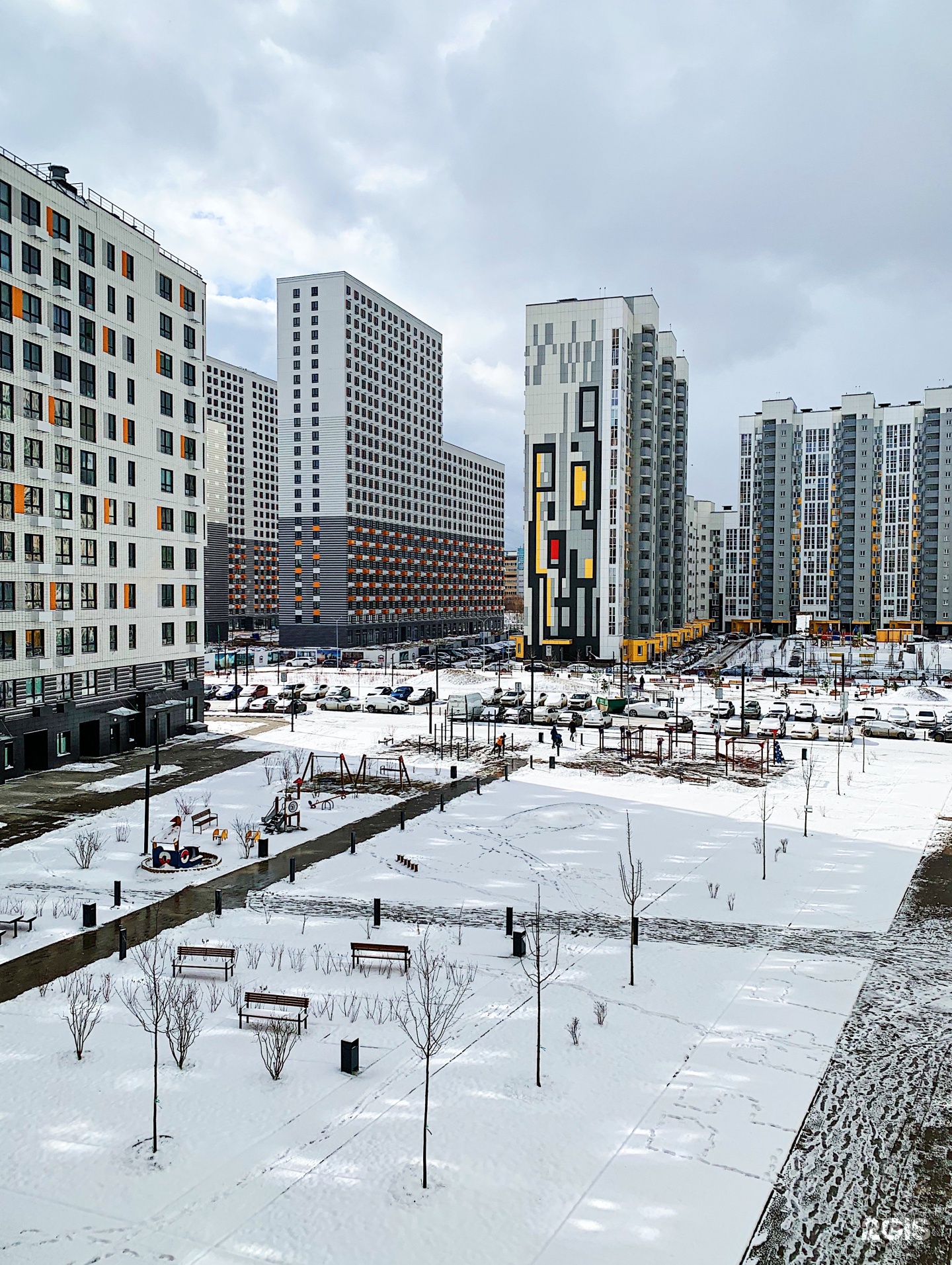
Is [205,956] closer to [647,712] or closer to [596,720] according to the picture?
[596,720]

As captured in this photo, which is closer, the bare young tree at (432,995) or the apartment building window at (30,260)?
the bare young tree at (432,995)

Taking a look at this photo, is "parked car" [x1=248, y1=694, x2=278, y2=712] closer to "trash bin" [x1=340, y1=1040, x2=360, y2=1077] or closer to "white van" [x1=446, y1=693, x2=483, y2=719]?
"white van" [x1=446, y1=693, x2=483, y2=719]

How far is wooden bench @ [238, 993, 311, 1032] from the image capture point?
16.6m

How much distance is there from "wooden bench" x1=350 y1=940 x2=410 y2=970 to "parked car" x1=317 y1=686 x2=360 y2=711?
49.6 metres

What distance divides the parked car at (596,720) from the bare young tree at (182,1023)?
41.1m

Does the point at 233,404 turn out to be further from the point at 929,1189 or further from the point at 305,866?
the point at 929,1189

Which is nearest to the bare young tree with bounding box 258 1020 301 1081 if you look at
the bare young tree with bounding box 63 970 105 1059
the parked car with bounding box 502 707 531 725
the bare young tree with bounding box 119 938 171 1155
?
the bare young tree with bounding box 119 938 171 1155

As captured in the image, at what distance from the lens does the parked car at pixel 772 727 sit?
171 ft

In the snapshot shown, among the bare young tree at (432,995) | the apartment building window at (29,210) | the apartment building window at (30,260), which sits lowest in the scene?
the bare young tree at (432,995)

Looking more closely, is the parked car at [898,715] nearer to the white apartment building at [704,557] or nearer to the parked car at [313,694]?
the parked car at [313,694]

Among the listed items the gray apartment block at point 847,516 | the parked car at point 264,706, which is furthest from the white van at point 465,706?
the gray apartment block at point 847,516

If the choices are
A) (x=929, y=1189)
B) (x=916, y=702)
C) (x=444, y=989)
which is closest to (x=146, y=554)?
(x=444, y=989)

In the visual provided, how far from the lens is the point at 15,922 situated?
2139 centimetres

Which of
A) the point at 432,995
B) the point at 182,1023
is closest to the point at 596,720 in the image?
the point at 432,995
